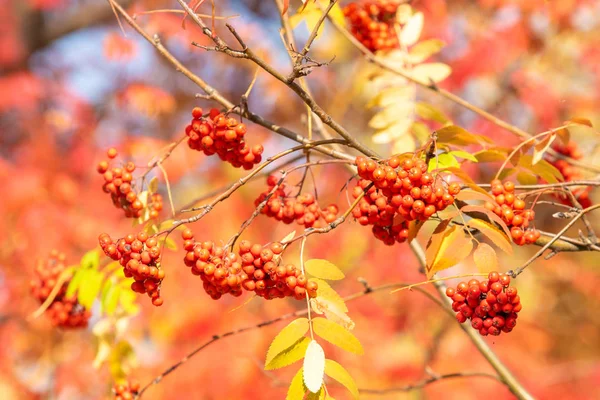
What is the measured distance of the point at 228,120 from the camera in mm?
993

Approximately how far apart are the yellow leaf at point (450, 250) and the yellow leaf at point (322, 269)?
0.46 feet

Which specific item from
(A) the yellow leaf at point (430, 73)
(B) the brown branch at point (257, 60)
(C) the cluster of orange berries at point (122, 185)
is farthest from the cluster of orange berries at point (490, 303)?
(A) the yellow leaf at point (430, 73)

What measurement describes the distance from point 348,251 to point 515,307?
10.3 feet

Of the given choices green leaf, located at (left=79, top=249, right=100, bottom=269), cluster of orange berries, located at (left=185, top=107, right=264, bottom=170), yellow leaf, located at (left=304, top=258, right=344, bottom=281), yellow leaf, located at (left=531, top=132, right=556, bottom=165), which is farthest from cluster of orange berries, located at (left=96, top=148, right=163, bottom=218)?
yellow leaf, located at (left=531, top=132, right=556, bottom=165)

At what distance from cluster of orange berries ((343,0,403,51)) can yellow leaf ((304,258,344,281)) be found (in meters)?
0.85

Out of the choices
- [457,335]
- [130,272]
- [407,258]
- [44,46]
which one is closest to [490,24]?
[407,258]

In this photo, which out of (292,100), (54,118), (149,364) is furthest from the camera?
(292,100)

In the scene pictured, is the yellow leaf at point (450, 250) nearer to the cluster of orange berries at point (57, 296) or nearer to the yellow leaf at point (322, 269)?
the yellow leaf at point (322, 269)

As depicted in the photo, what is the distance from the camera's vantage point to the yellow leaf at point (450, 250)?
34.6 inches

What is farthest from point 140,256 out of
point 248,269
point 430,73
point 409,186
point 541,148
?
point 430,73

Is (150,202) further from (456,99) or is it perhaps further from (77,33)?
(77,33)

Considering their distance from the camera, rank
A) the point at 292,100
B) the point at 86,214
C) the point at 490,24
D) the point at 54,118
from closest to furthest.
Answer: the point at 86,214 → the point at 490,24 → the point at 54,118 → the point at 292,100

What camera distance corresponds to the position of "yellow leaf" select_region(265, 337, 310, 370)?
3.00 feet

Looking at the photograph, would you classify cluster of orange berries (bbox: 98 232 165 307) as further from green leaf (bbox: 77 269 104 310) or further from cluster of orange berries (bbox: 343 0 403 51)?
cluster of orange berries (bbox: 343 0 403 51)
